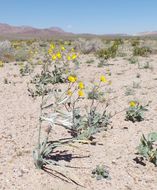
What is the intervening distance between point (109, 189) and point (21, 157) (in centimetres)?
118

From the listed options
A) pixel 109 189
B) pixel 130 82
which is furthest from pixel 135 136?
pixel 130 82

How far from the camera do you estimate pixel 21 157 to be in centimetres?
434

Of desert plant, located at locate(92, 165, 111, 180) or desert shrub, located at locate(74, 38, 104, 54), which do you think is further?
desert shrub, located at locate(74, 38, 104, 54)

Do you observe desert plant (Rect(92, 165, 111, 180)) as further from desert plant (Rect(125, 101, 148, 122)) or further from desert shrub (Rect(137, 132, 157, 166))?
desert plant (Rect(125, 101, 148, 122))

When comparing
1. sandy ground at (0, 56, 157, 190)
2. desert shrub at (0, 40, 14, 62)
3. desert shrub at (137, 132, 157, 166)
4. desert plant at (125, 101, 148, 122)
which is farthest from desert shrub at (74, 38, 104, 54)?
desert shrub at (137, 132, 157, 166)

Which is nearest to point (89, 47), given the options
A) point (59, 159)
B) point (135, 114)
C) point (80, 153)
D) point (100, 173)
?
point (135, 114)

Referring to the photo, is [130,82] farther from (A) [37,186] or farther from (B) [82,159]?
(A) [37,186]

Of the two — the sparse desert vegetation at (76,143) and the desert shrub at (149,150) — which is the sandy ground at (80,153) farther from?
the desert shrub at (149,150)

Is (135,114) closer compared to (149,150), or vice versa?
(149,150)

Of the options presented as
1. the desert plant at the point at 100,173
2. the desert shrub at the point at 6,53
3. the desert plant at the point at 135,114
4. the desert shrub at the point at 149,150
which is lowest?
the desert plant at the point at 100,173

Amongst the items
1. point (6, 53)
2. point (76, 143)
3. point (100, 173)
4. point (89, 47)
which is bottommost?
point (100, 173)

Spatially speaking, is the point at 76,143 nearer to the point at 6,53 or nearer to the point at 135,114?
the point at 135,114

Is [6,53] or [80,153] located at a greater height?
[6,53]

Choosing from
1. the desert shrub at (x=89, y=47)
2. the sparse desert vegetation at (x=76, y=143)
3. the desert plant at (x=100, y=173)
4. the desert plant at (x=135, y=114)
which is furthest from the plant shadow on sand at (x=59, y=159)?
the desert shrub at (x=89, y=47)
